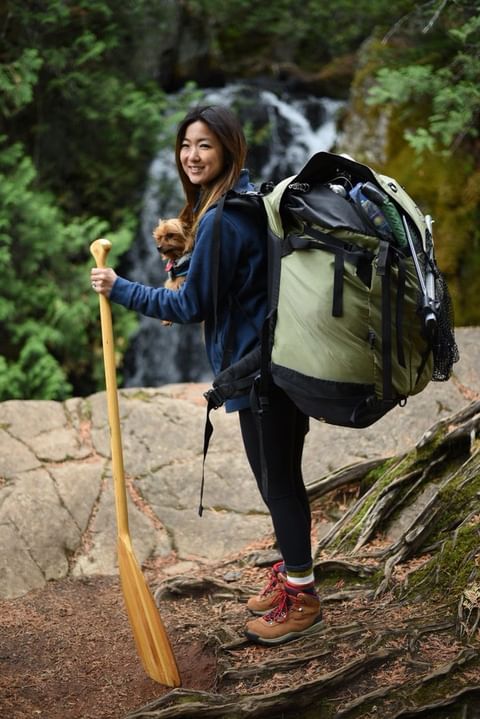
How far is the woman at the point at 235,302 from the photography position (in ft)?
9.19

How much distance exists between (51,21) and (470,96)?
5.18 meters

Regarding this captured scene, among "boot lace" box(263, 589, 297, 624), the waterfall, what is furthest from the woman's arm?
the waterfall

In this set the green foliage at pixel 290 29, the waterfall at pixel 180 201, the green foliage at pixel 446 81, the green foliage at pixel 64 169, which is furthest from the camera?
the green foliage at pixel 290 29

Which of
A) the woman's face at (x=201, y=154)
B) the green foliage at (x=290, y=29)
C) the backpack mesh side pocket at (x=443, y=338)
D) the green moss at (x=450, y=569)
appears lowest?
the green moss at (x=450, y=569)

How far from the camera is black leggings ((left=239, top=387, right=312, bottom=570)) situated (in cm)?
295

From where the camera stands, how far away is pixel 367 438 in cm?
575

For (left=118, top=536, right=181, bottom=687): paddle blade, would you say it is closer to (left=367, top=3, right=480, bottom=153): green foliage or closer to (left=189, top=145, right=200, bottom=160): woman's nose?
(left=189, top=145, right=200, bottom=160): woman's nose

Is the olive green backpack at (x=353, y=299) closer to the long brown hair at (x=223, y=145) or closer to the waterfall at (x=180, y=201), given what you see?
the long brown hair at (x=223, y=145)

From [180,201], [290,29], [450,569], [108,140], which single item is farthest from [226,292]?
[290,29]

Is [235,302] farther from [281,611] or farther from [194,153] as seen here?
[281,611]

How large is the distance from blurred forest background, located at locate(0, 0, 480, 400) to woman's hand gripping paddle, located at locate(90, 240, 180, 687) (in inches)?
166

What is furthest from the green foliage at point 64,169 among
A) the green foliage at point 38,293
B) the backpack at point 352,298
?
the backpack at point 352,298

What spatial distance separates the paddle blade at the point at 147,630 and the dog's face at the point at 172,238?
1219 millimetres

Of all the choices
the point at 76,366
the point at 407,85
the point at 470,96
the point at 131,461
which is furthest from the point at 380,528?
the point at 76,366
